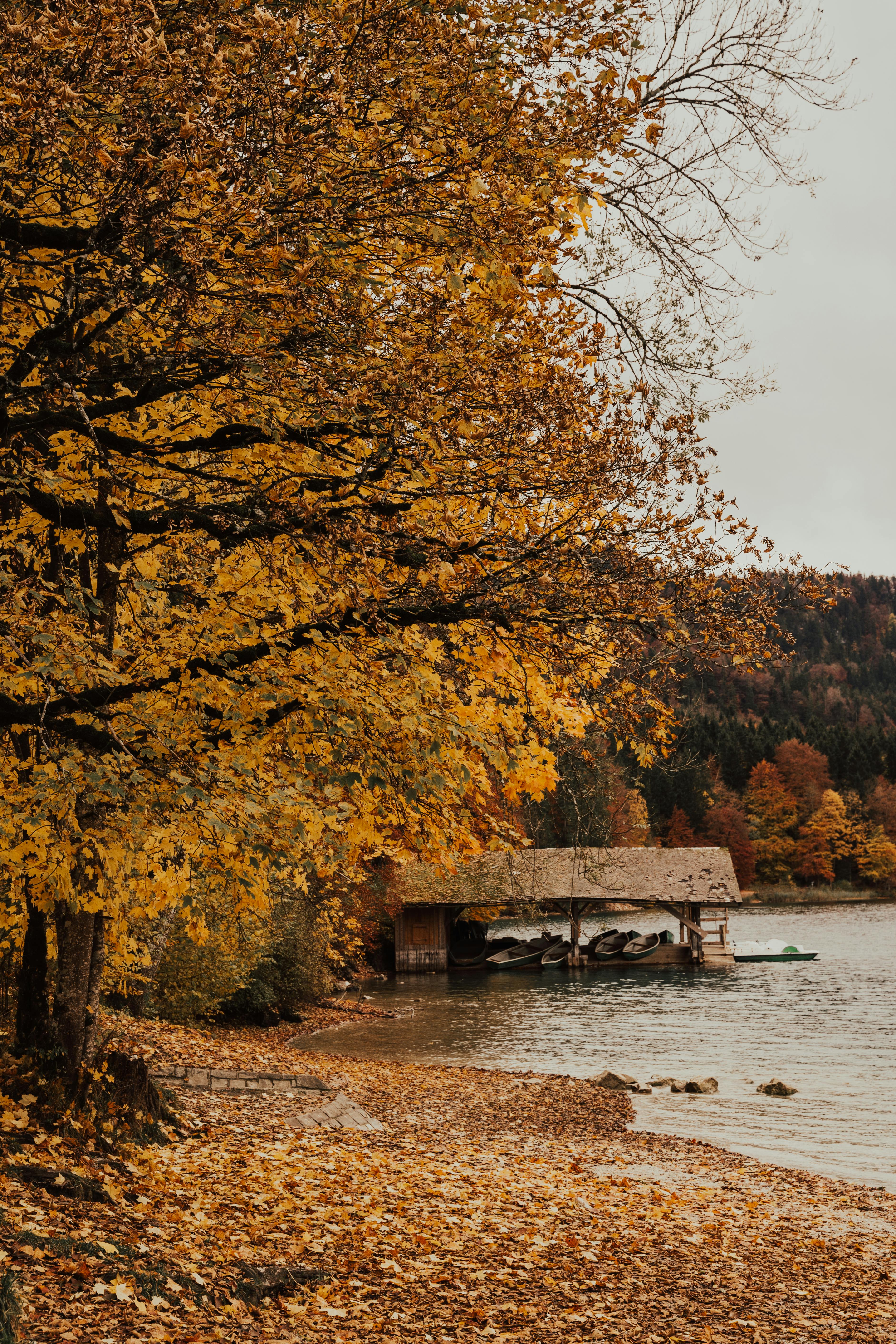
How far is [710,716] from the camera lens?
10981cm

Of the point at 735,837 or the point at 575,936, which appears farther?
the point at 735,837

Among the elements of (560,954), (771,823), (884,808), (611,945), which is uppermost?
(884,808)

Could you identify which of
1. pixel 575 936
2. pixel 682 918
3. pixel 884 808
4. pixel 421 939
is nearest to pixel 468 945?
pixel 421 939

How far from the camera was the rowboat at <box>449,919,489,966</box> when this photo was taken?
47094mm

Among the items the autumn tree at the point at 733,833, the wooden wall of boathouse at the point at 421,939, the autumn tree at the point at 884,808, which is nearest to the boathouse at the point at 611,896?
the wooden wall of boathouse at the point at 421,939

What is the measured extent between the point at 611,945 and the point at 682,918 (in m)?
3.96

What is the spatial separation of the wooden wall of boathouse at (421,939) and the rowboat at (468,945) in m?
1.08

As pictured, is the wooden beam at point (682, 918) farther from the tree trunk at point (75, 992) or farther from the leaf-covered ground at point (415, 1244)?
the tree trunk at point (75, 992)

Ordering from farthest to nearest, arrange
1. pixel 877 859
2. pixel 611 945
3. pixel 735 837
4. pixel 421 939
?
pixel 735 837
pixel 877 859
pixel 611 945
pixel 421 939

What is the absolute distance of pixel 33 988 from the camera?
29.3ft

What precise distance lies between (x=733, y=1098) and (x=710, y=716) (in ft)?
308

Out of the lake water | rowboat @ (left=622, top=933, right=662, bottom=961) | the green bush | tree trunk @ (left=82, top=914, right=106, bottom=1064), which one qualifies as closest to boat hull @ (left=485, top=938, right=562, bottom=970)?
the lake water

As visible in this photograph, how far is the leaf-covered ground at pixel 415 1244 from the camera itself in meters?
5.23

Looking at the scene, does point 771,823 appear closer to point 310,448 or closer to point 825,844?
point 825,844
